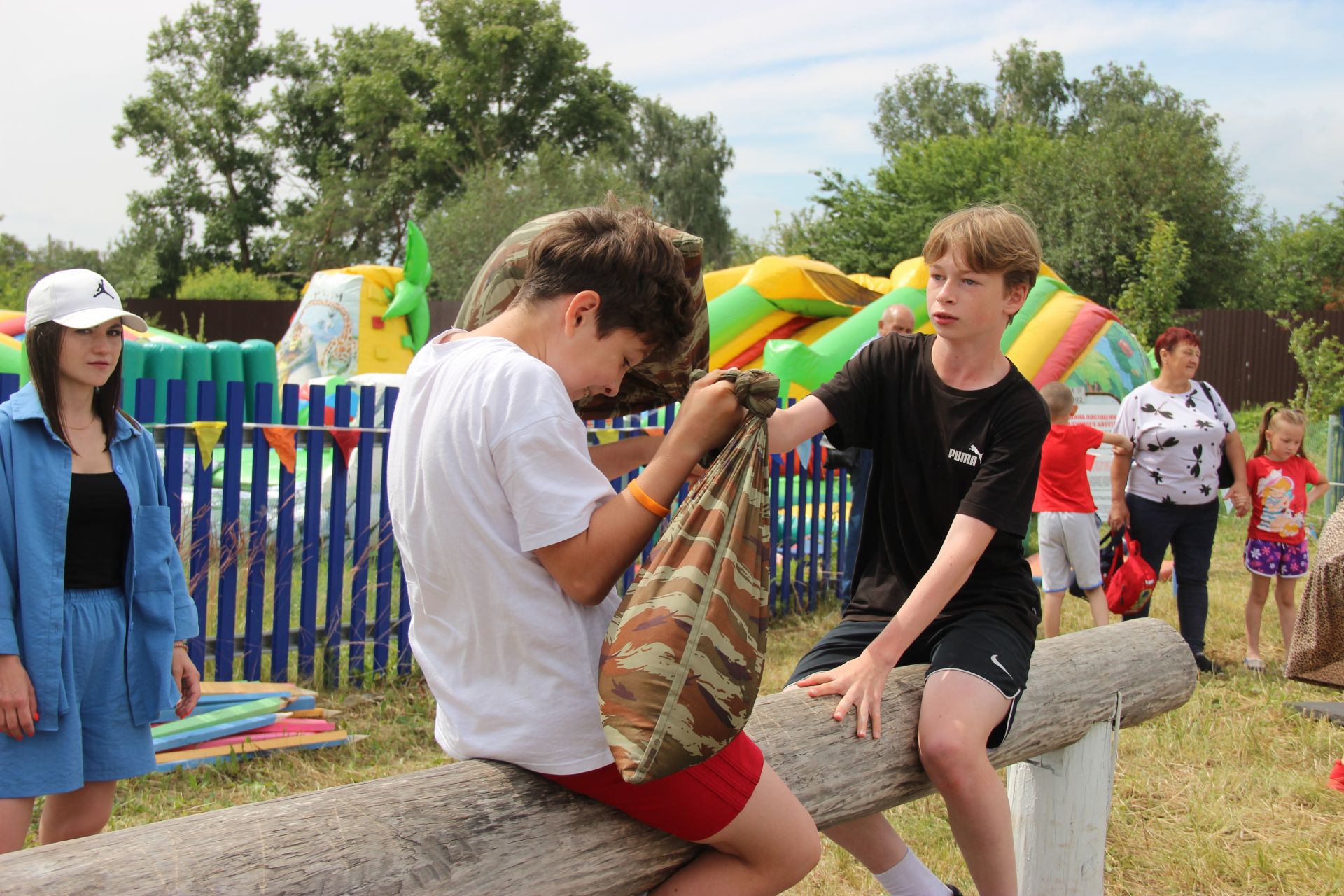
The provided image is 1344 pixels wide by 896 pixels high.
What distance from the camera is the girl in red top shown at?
568cm

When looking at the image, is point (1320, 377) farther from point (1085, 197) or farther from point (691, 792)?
point (691, 792)

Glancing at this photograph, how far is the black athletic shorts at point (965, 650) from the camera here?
221 cm

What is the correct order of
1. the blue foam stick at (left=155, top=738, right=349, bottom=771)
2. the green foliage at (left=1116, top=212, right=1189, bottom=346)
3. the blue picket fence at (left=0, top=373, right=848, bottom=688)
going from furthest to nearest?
the green foliage at (left=1116, top=212, right=1189, bottom=346) < the blue picket fence at (left=0, top=373, right=848, bottom=688) < the blue foam stick at (left=155, top=738, right=349, bottom=771)

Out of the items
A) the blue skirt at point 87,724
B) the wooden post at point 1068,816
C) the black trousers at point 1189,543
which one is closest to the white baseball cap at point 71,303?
the blue skirt at point 87,724

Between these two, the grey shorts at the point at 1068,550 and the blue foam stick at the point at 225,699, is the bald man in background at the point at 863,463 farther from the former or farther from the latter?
the blue foam stick at the point at 225,699

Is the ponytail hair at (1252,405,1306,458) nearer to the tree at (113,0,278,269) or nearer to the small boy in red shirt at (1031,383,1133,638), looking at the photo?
the small boy in red shirt at (1031,383,1133,638)

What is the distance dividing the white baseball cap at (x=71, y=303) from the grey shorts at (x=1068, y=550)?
4762 millimetres

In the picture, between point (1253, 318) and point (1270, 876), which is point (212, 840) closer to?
point (1270, 876)

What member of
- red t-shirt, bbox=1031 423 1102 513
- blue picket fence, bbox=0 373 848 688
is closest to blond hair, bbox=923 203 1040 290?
blue picket fence, bbox=0 373 848 688

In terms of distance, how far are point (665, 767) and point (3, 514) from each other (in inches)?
74.6

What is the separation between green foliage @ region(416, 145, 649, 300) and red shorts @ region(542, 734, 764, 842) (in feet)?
88.4

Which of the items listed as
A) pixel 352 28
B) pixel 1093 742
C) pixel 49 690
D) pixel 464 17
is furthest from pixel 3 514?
pixel 352 28

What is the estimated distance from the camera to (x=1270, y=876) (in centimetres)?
325

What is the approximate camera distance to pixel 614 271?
4.93ft
